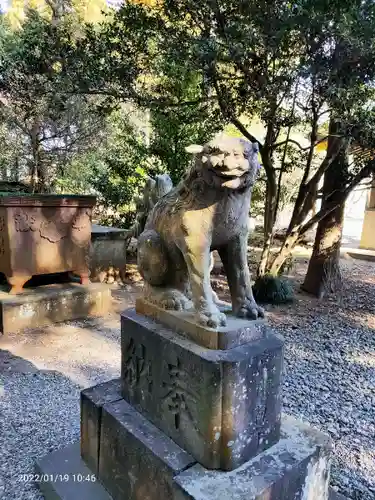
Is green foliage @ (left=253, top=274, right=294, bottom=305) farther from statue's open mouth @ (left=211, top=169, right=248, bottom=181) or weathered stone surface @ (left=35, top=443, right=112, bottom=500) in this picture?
statue's open mouth @ (left=211, top=169, right=248, bottom=181)

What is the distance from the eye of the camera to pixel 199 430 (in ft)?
4.62

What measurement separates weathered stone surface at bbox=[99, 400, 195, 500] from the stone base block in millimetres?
2286

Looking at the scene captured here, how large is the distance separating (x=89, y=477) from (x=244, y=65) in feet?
11.7

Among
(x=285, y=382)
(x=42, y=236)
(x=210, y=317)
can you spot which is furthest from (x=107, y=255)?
(x=210, y=317)

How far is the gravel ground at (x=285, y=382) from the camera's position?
6.78 feet

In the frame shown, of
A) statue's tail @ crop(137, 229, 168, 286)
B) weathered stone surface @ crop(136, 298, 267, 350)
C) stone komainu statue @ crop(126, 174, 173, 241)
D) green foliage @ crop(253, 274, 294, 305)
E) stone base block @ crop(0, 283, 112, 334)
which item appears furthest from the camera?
green foliage @ crop(253, 274, 294, 305)

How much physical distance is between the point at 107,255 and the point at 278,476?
4.39 metres

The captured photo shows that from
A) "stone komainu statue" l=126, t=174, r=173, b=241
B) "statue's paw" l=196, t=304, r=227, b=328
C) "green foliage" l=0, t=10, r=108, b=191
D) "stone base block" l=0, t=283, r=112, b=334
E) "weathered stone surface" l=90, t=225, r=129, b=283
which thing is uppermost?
"green foliage" l=0, t=10, r=108, b=191

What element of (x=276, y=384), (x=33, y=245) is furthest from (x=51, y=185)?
(x=276, y=384)

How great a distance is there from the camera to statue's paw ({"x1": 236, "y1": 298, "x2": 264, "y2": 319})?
1.57 metres

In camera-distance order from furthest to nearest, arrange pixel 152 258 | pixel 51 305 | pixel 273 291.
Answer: pixel 273 291 < pixel 51 305 < pixel 152 258

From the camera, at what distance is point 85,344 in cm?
354

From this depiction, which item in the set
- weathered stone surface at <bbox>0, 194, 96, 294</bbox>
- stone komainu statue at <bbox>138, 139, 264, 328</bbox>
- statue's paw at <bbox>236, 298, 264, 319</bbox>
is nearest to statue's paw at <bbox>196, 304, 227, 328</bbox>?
stone komainu statue at <bbox>138, 139, 264, 328</bbox>

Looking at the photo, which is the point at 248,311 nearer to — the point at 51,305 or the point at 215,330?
the point at 215,330
